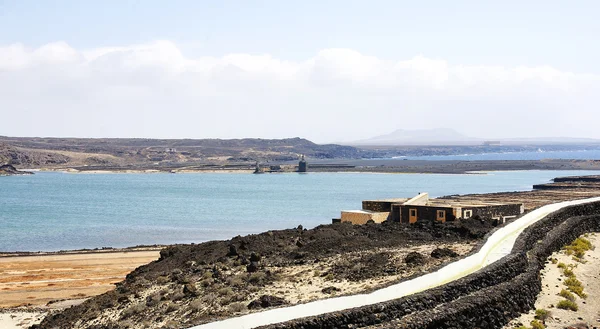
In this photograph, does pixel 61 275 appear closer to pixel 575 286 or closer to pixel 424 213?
pixel 424 213

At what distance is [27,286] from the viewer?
3656cm

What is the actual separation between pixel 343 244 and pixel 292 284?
540cm

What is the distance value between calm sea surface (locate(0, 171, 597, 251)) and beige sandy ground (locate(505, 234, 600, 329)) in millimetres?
37149

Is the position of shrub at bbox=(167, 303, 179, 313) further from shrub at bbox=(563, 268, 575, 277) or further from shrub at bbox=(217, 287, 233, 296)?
shrub at bbox=(563, 268, 575, 277)

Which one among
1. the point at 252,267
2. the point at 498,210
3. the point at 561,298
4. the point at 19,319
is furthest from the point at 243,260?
the point at 498,210

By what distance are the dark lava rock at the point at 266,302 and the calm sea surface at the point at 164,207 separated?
3712 cm

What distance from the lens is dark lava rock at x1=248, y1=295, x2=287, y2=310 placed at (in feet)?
63.4

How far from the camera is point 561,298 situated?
20.7 metres

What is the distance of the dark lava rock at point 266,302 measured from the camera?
1933cm

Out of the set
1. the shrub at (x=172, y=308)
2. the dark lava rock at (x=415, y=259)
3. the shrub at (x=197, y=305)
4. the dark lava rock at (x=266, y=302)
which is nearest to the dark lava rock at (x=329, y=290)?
the dark lava rock at (x=266, y=302)

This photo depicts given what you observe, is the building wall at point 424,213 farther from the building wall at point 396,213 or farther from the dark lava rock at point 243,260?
the dark lava rock at point 243,260

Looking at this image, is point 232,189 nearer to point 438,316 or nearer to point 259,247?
point 259,247

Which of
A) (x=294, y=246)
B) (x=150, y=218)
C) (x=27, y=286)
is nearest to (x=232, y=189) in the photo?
(x=150, y=218)

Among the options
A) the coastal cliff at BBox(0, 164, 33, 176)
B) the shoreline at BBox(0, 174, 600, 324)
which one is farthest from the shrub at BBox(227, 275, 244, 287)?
the coastal cliff at BBox(0, 164, 33, 176)
